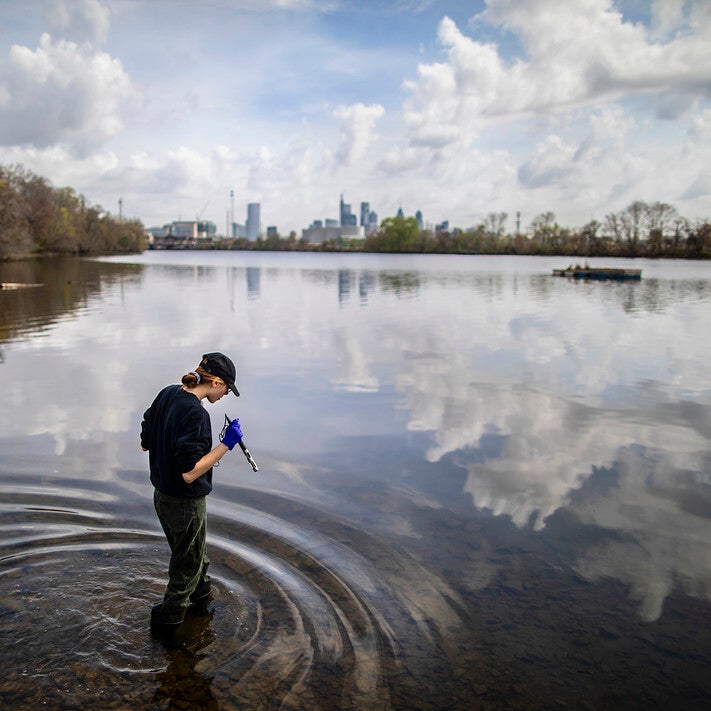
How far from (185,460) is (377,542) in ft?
9.71

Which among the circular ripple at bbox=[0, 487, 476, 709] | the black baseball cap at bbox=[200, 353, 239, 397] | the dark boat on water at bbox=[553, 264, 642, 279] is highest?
Answer: the dark boat on water at bbox=[553, 264, 642, 279]

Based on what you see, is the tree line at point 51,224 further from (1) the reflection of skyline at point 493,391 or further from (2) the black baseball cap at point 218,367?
(2) the black baseball cap at point 218,367

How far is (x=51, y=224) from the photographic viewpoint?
9662 centimetres

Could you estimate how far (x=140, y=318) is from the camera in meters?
24.7

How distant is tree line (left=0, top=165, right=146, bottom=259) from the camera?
67.3 meters

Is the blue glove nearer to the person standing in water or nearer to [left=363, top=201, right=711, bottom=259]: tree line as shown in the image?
the person standing in water

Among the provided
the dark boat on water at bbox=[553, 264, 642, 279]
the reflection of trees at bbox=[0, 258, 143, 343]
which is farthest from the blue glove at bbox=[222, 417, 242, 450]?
the dark boat on water at bbox=[553, 264, 642, 279]

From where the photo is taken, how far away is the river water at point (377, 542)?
4.66m

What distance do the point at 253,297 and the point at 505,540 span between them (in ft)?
102

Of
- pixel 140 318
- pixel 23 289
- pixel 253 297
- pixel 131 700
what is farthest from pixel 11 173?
pixel 131 700

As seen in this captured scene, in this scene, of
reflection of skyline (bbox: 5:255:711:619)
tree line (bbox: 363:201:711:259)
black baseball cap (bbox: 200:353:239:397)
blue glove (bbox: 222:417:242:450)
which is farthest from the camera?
tree line (bbox: 363:201:711:259)

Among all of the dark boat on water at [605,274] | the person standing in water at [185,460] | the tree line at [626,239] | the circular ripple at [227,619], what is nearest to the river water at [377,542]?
the circular ripple at [227,619]

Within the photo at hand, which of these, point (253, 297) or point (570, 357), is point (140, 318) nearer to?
point (253, 297)

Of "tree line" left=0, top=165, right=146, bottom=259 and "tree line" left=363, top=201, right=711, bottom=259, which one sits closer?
"tree line" left=0, top=165, right=146, bottom=259
